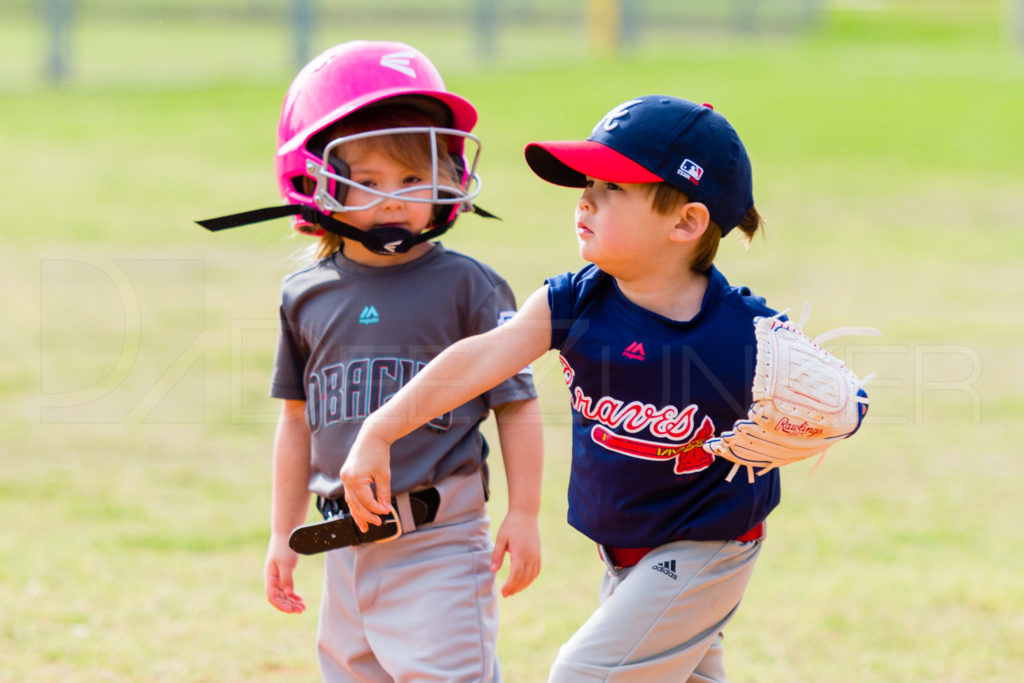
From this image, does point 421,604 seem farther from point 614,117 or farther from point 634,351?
point 614,117

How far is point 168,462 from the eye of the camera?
629 cm

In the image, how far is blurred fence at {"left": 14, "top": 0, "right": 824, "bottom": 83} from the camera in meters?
20.2

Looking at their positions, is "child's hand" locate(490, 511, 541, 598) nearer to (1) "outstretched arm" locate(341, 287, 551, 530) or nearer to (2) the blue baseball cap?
(1) "outstretched arm" locate(341, 287, 551, 530)

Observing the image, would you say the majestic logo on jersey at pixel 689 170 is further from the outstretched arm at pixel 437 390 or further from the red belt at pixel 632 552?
the red belt at pixel 632 552

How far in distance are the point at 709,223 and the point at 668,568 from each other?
75cm

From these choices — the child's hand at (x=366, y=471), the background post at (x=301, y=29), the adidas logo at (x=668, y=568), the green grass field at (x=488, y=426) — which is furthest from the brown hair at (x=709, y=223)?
the background post at (x=301, y=29)

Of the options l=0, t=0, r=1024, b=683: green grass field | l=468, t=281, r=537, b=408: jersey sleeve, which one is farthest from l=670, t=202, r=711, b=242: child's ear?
l=0, t=0, r=1024, b=683: green grass field

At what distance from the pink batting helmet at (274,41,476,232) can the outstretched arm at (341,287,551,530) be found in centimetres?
57

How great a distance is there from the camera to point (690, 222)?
103 inches

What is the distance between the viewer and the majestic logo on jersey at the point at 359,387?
9.70ft

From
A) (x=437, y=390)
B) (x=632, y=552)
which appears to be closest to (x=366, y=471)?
(x=437, y=390)

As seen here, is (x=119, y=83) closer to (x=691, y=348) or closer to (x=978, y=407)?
(x=978, y=407)

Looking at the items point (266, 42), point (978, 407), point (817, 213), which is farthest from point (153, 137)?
point (978, 407)

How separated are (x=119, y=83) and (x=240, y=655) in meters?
17.5
